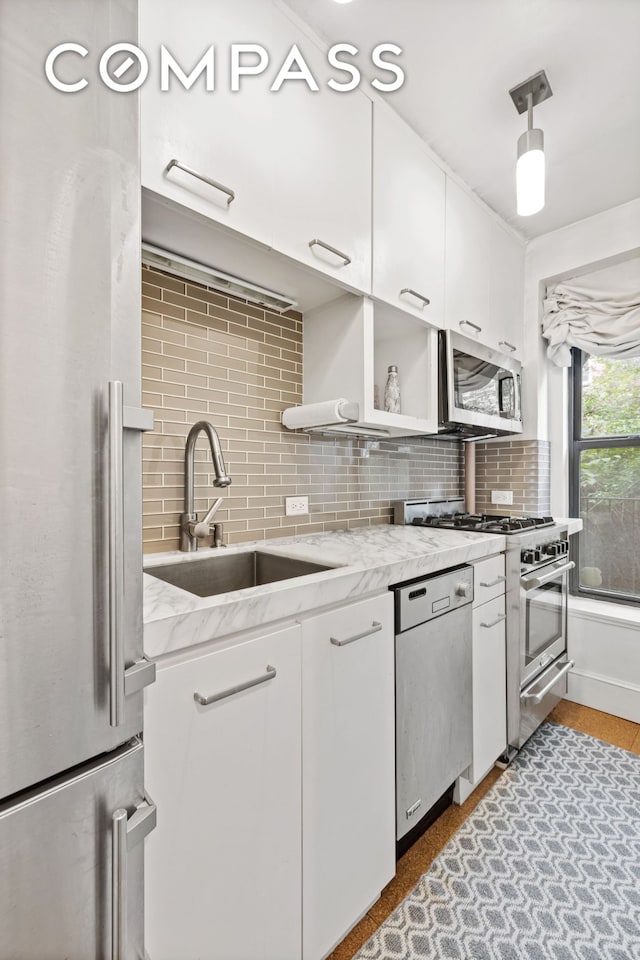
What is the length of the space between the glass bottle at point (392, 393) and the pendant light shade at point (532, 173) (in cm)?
77

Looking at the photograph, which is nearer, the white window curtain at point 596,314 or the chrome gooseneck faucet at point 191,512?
the chrome gooseneck faucet at point 191,512

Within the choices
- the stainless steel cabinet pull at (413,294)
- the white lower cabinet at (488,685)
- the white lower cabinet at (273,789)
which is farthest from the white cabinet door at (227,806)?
the stainless steel cabinet pull at (413,294)

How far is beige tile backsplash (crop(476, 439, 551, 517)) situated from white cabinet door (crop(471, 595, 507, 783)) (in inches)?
41.8

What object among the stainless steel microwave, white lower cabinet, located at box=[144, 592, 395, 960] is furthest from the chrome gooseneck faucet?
the stainless steel microwave

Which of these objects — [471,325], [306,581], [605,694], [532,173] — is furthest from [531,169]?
[605,694]

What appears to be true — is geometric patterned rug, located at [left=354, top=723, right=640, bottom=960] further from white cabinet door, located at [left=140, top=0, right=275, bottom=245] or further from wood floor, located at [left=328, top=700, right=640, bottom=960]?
white cabinet door, located at [left=140, top=0, right=275, bottom=245]

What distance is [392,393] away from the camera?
199 centimetres

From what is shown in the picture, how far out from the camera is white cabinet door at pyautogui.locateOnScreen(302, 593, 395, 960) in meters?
1.02

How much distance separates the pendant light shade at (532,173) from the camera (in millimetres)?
1502

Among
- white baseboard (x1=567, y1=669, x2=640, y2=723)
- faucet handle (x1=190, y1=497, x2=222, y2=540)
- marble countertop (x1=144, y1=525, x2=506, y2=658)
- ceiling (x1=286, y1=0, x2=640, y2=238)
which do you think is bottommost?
white baseboard (x1=567, y1=669, x2=640, y2=723)

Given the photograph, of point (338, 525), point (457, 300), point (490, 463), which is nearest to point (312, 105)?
point (457, 300)

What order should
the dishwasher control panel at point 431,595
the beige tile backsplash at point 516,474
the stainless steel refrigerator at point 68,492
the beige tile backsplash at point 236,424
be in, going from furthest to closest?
1. the beige tile backsplash at point 516,474
2. the beige tile backsplash at point 236,424
3. the dishwasher control panel at point 431,595
4. the stainless steel refrigerator at point 68,492

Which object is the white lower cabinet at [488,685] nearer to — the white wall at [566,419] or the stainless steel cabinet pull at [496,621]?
the stainless steel cabinet pull at [496,621]

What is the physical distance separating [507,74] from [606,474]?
211 centimetres
